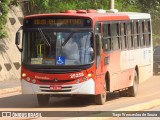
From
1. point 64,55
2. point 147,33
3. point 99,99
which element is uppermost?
point 64,55

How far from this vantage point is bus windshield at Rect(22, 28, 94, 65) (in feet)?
64.0

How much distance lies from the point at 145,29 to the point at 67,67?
7648 mm

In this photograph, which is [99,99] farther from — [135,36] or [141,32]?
[141,32]

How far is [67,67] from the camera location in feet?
63.7

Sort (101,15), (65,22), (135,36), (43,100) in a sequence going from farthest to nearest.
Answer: (135,36) < (101,15) < (43,100) < (65,22)

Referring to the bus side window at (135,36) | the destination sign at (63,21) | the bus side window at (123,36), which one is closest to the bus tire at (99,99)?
the destination sign at (63,21)

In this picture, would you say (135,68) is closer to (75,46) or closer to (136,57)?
(136,57)

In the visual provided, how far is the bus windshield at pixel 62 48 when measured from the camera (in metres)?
19.5

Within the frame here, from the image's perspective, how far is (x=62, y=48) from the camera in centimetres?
1958

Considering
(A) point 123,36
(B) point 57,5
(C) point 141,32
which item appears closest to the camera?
(A) point 123,36

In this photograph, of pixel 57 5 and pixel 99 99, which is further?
pixel 57 5

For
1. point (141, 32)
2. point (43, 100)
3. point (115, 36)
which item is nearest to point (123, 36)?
point (115, 36)

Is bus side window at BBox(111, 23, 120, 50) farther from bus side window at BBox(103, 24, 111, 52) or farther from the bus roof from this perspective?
bus side window at BBox(103, 24, 111, 52)

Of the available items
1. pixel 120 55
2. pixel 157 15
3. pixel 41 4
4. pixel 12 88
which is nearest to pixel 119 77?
pixel 120 55
